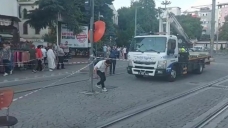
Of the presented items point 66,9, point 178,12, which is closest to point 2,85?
point 66,9

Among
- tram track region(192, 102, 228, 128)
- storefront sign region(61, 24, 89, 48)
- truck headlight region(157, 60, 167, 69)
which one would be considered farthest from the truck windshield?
storefront sign region(61, 24, 89, 48)

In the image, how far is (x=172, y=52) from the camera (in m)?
14.2

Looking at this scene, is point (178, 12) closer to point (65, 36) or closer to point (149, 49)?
point (65, 36)

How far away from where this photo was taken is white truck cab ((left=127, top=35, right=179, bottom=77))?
13.8 meters

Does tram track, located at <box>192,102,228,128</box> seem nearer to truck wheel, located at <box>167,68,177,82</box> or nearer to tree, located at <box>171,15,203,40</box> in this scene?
truck wheel, located at <box>167,68,177,82</box>

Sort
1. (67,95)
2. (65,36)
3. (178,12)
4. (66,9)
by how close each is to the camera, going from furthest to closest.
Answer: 1. (178,12)
2. (65,36)
3. (66,9)
4. (67,95)

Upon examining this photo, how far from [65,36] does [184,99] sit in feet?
68.2

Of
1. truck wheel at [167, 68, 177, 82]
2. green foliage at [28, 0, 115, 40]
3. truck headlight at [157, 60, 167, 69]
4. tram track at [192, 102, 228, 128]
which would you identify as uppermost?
green foliage at [28, 0, 115, 40]

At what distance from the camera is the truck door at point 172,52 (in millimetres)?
14013

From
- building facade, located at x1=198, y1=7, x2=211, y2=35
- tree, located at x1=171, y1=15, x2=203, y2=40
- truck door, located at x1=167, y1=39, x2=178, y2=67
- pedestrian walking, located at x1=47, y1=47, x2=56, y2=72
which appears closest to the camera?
truck door, located at x1=167, y1=39, x2=178, y2=67

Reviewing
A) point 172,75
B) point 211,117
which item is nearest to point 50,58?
point 172,75

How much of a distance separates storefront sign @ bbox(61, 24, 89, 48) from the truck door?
51.3ft

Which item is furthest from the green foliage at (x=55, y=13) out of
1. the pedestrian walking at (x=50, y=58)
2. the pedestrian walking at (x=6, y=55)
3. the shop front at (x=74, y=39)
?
the pedestrian walking at (x=6, y=55)

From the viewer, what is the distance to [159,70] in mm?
13828
